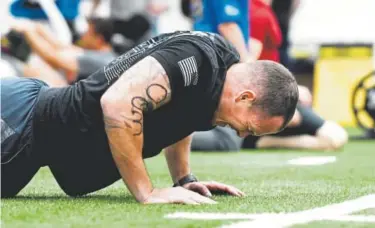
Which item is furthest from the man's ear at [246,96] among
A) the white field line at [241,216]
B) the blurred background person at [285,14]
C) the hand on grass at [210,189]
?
the blurred background person at [285,14]

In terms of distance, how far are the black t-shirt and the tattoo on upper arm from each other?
0.14ft

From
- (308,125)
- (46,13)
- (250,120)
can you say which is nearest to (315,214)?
(250,120)

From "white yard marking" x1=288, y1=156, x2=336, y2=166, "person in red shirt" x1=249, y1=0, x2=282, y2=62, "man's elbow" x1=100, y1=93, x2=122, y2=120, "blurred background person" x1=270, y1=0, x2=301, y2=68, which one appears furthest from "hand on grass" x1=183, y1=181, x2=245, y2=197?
"blurred background person" x1=270, y1=0, x2=301, y2=68

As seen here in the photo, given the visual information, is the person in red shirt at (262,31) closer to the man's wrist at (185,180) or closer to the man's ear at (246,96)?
the man's wrist at (185,180)

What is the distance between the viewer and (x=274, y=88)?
15.0 ft

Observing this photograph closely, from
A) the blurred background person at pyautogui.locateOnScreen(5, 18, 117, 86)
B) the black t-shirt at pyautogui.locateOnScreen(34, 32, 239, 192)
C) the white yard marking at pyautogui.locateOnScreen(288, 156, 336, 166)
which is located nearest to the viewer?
the black t-shirt at pyautogui.locateOnScreen(34, 32, 239, 192)

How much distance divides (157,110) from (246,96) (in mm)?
386

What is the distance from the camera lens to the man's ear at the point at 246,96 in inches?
182

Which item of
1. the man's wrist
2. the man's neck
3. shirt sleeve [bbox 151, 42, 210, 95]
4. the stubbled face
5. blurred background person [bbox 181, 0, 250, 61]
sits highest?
shirt sleeve [bbox 151, 42, 210, 95]

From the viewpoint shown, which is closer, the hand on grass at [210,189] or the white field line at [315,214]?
the white field line at [315,214]

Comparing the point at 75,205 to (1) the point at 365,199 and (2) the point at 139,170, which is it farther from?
(1) the point at 365,199

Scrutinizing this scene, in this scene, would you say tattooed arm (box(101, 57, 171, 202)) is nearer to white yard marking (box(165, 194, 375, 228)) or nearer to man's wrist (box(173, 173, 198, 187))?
white yard marking (box(165, 194, 375, 228))

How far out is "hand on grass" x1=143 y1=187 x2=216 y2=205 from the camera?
464 cm

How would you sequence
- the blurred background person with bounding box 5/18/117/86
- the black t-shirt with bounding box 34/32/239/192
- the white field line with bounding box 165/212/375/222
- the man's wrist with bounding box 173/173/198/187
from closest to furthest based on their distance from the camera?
1. the white field line with bounding box 165/212/375/222
2. the black t-shirt with bounding box 34/32/239/192
3. the man's wrist with bounding box 173/173/198/187
4. the blurred background person with bounding box 5/18/117/86
